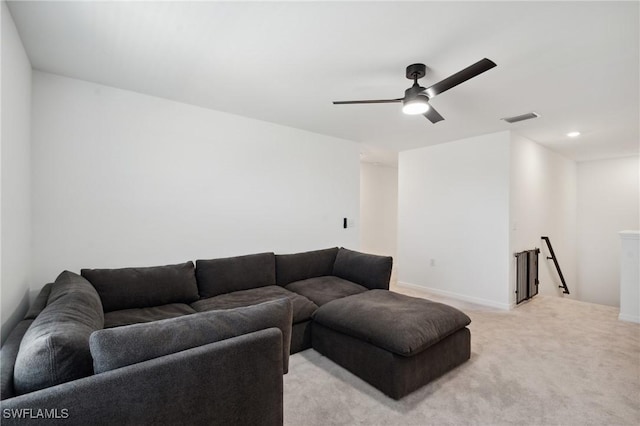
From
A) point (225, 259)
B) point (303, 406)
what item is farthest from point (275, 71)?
point (303, 406)

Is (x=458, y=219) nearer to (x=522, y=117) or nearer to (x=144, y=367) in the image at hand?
(x=522, y=117)

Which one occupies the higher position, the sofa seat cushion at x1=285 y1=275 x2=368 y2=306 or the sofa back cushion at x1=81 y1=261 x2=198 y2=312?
the sofa back cushion at x1=81 y1=261 x2=198 y2=312

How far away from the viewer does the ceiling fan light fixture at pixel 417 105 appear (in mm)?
2205

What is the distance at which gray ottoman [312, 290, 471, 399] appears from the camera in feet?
6.63

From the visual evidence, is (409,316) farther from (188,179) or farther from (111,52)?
(111,52)

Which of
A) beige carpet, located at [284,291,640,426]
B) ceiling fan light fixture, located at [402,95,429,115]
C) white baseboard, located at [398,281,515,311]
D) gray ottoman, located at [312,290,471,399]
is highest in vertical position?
ceiling fan light fixture, located at [402,95,429,115]

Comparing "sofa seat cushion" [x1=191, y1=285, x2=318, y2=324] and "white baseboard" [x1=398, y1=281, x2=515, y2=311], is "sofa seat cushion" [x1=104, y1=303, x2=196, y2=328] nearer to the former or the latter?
"sofa seat cushion" [x1=191, y1=285, x2=318, y2=324]

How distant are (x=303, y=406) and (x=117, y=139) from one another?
9.18 ft

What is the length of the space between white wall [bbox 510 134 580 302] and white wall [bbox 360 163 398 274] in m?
3.03

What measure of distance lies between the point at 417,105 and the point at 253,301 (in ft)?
7.27

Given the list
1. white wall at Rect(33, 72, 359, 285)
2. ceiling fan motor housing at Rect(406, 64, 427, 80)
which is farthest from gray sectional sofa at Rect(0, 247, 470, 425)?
ceiling fan motor housing at Rect(406, 64, 427, 80)

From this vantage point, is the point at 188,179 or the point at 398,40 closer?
the point at 398,40

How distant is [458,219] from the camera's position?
14.9ft

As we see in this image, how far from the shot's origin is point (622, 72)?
7.60ft
